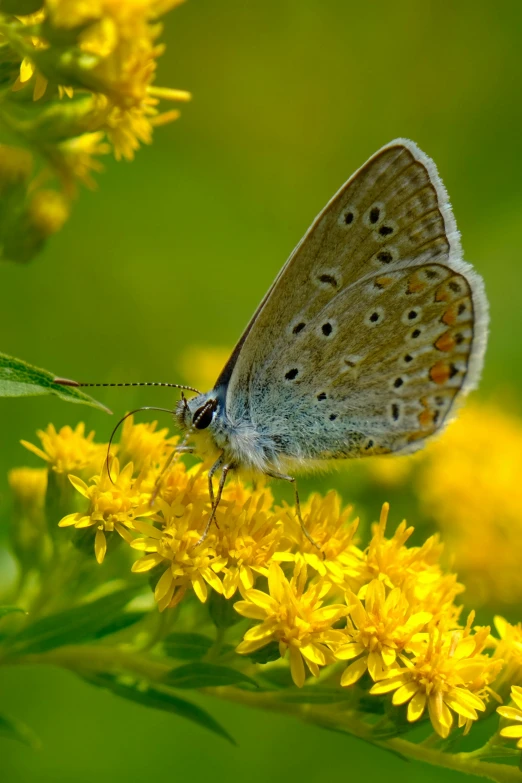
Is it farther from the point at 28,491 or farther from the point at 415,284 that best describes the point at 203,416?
the point at 415,284

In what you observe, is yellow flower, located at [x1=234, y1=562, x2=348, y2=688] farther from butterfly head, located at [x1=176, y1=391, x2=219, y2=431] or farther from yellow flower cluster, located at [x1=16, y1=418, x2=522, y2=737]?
butterfly head, located at [x1=176, y1=391, x2=219, y2=431]

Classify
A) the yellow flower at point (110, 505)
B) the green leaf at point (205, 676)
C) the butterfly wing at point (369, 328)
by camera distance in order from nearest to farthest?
the green leaf at point (205, 676) < the yellow flower at point (110, 505) < the butterfly wing at point (369, 328)

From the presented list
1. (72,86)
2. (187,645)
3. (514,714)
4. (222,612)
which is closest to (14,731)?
(187,645)

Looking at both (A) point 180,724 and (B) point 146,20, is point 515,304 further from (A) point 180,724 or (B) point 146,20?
(B) point 146,20

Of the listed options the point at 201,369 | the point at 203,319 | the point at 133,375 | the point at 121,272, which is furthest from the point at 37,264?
the point at 133,375

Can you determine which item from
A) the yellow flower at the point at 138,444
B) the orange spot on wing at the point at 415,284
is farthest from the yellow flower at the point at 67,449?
the orange spot on wing at the point at 415,284

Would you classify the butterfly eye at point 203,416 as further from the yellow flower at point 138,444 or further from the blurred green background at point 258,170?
the blurred green background at point 258,170
